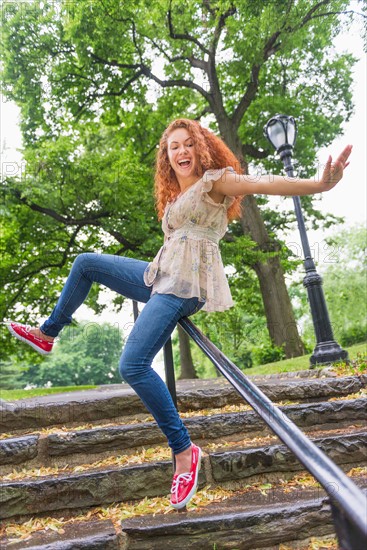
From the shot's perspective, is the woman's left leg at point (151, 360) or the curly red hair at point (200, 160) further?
the curly red hair at point (200, 160)

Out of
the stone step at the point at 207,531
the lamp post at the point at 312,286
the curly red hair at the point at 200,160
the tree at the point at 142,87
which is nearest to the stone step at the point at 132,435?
the stone step at the point at 207,531

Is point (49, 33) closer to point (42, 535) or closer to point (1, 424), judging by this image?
point (1, 424)

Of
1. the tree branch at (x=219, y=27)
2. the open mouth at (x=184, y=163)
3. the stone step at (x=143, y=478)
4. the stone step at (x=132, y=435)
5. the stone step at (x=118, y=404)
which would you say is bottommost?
the stone step at (x=143, y=478)

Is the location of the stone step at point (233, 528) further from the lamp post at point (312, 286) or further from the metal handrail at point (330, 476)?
the lamp post at point (312, 286)

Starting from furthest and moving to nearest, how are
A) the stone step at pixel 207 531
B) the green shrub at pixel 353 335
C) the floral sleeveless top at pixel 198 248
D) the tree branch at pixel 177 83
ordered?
the green shrub at pixel 353 335 < the tree branch at pixel 177 83 < the floral sleeveless top at pixel 198 248 < the stone step at pixel 207 531

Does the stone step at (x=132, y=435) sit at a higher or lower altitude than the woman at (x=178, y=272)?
lower

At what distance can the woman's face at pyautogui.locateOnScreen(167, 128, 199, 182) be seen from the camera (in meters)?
2.51

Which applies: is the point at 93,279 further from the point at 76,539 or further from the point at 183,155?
the point at 76,539

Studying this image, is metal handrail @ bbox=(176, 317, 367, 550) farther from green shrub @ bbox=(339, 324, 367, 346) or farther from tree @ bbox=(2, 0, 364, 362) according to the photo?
green shrub @ bbox=(339, 324, 367, 346)

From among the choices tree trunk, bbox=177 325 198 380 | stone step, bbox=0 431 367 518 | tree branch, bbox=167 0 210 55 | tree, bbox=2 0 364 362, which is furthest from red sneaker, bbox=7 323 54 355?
tree trunk, bbox=177 325 198 380

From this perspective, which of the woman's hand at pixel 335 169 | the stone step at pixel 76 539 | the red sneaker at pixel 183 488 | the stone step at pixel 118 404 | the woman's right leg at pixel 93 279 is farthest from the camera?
the stone step at pixel 118 404

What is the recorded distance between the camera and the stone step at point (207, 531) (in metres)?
2.04

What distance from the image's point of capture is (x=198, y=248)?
2.33 m

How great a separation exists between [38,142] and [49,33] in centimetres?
252
